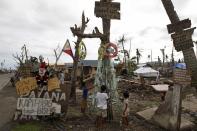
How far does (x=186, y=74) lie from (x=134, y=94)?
41.8ft

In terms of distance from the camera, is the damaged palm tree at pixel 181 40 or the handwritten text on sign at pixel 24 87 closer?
the damaged palm tree at pixel 181 40

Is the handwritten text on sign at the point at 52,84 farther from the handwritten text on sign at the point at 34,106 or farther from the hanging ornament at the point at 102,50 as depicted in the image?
the hanging ornament at the point at 102,50

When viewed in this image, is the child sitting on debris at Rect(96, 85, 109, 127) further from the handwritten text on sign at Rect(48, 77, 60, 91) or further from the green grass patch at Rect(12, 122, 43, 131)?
the handwritten text on sign at Rect(48, 77, 60, 91)

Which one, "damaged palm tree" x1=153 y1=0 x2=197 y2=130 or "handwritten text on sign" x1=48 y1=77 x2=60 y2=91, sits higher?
"damaged palm tree" x1=153 y1=0 x2=197 y2=130

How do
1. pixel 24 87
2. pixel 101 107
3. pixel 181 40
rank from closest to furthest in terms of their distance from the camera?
pixel 181 40 → pixel 101 107 → pixel 24 87

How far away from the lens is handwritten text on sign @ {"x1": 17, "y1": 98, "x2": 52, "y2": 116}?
15.3m

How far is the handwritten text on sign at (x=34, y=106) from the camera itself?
15.3 meters

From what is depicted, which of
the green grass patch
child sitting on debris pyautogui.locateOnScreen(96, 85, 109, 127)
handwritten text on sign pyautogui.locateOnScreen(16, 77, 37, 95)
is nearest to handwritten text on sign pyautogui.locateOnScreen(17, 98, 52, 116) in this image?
handwritten text on sign pyautogui.locateOnScreen(16, 77, 37, 95)

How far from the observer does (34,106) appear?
15375 millimetres

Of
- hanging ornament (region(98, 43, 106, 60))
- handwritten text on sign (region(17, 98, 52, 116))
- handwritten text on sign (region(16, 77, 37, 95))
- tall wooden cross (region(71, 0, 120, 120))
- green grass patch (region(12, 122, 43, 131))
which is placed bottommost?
green grass patch (region(12, 122, 43, 131))

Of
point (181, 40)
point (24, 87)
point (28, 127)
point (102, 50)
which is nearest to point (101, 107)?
point (102, 50)

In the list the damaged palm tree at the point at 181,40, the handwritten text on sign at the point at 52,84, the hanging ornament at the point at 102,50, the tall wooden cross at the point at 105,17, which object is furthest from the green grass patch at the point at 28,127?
the damaged palm tree at the point at 181,40

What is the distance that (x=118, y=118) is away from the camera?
1560 cm

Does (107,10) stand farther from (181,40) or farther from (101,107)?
(181,40)
